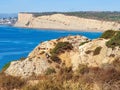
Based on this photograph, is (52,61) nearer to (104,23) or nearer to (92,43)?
(92,43)

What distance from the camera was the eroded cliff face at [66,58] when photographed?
57.0 ft

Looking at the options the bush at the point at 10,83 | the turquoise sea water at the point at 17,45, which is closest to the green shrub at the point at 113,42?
the bush at the point at 10,83

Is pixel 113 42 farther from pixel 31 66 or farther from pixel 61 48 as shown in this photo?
pixel 31 66

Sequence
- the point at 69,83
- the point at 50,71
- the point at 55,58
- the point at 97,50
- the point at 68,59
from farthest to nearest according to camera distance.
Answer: the point at 68,59
the point at 55,58
the point at 97,50
the point at 50,71
the point at 69,83

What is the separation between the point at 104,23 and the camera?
196 meters

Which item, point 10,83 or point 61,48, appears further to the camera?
point 61,48

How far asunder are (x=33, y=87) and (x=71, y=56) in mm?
10530

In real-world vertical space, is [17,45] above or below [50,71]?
below

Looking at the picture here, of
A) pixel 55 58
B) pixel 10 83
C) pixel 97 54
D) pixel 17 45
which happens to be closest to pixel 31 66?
pixel 55 58

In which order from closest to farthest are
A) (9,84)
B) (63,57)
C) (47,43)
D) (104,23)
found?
1. (9,84)
2. (63,57)
3. (47,43)
4. (104,23)

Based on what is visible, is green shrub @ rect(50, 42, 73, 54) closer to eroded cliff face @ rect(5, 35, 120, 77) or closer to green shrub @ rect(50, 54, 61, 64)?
eroded cliff face @ rect(5, 35, 120, 77)

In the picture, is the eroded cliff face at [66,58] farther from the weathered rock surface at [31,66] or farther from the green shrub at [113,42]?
the green shrub at [113,42]

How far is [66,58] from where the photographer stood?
64.2ft

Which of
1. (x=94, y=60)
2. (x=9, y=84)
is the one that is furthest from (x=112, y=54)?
(x=9, y=84)
